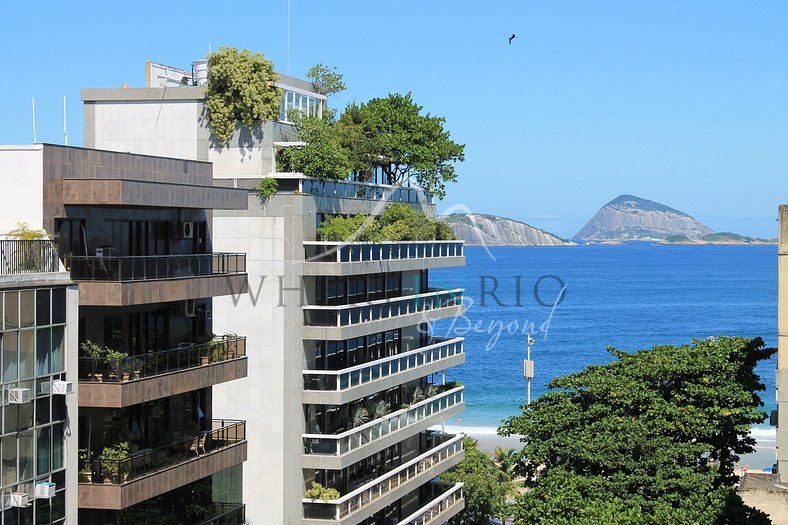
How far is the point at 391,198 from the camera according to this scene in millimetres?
54812

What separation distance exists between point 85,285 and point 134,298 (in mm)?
1484

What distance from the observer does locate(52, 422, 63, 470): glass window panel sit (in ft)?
99.7

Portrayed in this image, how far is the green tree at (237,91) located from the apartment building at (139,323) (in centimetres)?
717

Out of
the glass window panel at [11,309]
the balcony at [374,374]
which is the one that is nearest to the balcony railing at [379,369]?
the balcony at [374,374]

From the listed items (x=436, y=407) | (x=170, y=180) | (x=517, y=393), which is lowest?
(x=517, y=393)

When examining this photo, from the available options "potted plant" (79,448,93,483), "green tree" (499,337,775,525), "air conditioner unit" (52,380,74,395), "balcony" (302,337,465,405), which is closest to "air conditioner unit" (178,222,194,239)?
"potted plant" (79,448,93,483)

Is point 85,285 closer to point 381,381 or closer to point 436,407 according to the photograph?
point 381,381

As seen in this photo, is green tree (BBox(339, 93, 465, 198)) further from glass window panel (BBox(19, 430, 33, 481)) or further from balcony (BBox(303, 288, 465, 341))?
glass window panel (BBox(19, 430, 33, 481))

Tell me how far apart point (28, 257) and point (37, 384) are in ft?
10.0

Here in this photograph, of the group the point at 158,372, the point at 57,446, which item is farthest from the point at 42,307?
the point at 158,372

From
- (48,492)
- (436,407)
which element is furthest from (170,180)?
(436,407)

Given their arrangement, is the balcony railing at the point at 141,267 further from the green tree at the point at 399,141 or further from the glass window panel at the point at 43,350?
the green tree at the point at 399,141

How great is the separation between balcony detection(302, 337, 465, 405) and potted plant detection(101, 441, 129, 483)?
13.8 meters

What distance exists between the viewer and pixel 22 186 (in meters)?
31.8
